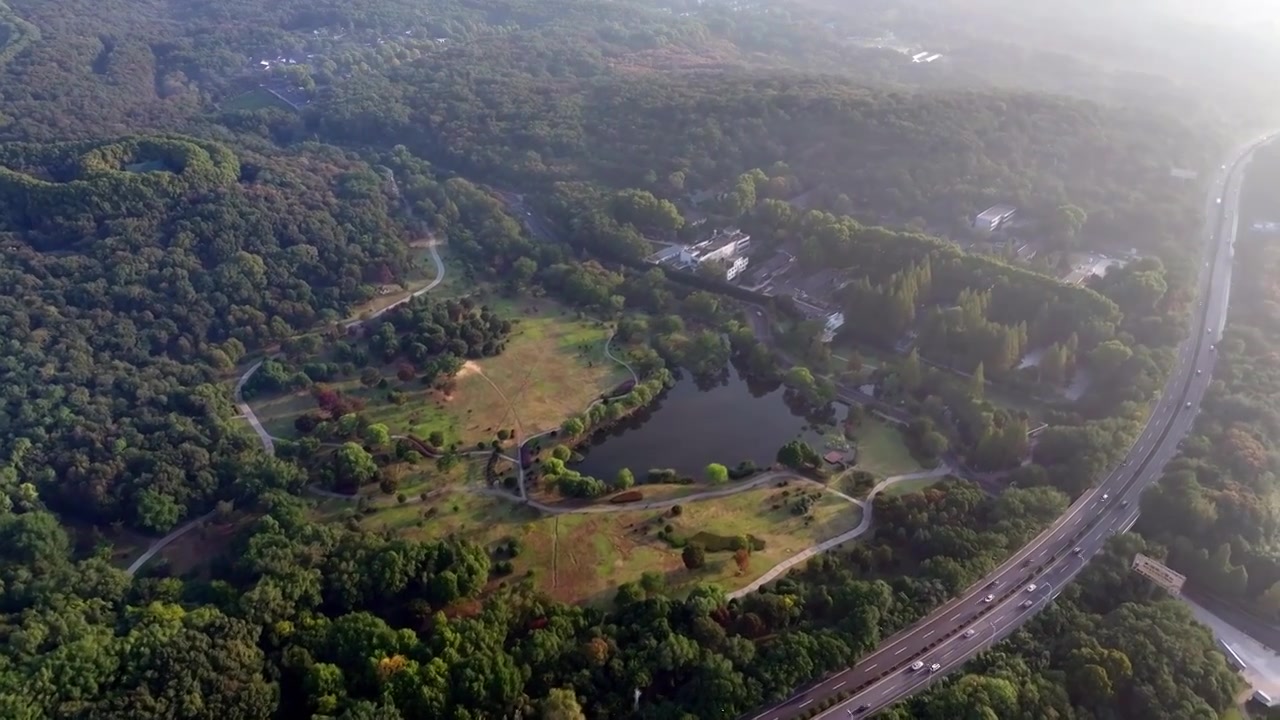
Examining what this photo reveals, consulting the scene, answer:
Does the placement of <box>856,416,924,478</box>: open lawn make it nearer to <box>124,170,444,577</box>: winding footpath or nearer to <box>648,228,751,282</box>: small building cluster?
<box>648,228,751,282</box>: small building cluster

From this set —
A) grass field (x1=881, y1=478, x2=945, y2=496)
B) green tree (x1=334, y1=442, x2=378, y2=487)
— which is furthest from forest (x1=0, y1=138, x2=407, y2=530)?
grass field (x1=881, y1=478, x2=945, y2=496)

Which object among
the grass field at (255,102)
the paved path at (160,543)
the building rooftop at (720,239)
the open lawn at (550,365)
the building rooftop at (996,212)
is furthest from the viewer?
the grass field at (255,102)

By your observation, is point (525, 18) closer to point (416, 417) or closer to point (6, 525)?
point (416, 417)

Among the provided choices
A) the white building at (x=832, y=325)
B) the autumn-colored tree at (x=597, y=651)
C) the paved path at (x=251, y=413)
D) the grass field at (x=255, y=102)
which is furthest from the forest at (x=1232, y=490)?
the grass field at (x=255, y=102)

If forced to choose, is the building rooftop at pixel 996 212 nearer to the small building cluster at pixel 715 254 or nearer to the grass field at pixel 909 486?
the small building cluster at pixel 715 254

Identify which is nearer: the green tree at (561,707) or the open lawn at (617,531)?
the green tree at (561,707)

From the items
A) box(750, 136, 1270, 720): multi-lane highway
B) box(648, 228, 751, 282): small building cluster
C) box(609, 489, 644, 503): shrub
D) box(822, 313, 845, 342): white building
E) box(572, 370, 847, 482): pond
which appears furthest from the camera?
box(648, 228, 751, 282): small building cluster
